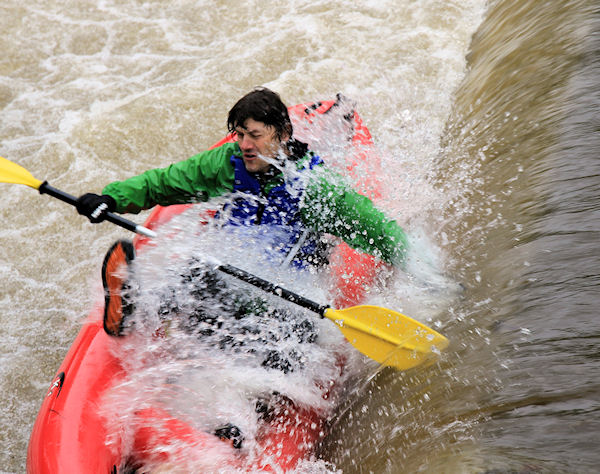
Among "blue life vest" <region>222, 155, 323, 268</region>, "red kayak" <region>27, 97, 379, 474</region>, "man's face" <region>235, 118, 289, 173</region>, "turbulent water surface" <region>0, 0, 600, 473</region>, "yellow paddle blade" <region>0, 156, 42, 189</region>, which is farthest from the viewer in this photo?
"yellow paddle blade" <region>0, 156, 42, 189</region>

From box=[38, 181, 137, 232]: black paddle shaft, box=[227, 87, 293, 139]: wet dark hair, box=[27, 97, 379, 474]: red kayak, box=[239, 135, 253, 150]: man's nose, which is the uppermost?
box=[227, 87, 293, 139]: wet dark hair

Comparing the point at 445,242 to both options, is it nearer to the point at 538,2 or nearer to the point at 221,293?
the point at 221,293

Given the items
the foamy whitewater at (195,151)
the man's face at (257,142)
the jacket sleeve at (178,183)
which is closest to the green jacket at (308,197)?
the jacket sleeve at (178,183)

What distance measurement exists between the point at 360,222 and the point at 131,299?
1089 millimetres

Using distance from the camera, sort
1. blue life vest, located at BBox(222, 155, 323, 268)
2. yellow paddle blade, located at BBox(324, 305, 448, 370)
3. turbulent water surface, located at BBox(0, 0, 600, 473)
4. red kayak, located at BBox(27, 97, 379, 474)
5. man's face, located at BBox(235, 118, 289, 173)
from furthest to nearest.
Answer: blue life vest, located at BBox(222, 155, 323, 268)
man's face, located at BBox(235, 118, 289, 173)
yellow paddle blade, located at BBox(324, 305, 448, 370)
red kayak, located at BBox(27, 97, 379, 474)
turbulent water surface, located at BBox(0, 0, 600, 473)

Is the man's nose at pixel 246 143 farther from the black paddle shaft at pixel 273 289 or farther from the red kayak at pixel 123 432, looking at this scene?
the red kayak at pixel 123 432

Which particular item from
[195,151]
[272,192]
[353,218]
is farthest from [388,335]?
[195,151]

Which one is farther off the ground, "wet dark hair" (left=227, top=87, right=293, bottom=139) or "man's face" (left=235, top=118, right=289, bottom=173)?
"wet dark hair" (left=227, top=87, right=293, bottom=139)

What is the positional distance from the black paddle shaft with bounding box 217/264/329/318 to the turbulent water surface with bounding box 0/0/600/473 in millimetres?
409

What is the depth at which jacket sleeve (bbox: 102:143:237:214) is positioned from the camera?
2.67 metres

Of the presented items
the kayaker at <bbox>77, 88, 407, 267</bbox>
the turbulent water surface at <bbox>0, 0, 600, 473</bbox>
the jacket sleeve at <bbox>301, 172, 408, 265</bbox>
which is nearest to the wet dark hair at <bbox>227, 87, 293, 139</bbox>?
the kayaker at <bbox>77, 88, 407, 267</bbox>

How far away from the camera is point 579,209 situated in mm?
2328

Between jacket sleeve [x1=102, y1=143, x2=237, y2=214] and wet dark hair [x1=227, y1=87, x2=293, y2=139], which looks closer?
wet dark hair [x1=227, y1=87, x2=293, y2=139]

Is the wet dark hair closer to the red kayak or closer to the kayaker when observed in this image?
the kayaker
